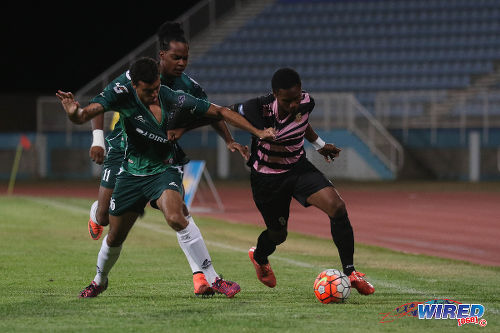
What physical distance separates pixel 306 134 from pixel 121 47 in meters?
37.5

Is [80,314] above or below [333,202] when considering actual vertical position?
below

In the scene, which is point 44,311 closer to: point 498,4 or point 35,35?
point 498,4

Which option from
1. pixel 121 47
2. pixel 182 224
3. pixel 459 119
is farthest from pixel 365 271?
pixel 121 47

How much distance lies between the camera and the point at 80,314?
6.78 metres

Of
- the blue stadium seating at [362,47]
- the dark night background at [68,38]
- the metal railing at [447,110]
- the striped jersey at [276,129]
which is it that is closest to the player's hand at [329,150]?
the striped jersey at [276,129]

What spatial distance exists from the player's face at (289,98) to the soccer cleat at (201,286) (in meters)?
1.63

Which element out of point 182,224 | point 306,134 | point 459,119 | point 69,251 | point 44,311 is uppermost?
point 306,134

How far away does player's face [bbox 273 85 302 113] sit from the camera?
7633 millimetres

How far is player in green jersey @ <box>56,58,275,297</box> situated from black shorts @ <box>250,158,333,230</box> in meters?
0.79

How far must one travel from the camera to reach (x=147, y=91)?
7.22m

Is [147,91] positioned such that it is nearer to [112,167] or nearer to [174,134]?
[174,134]

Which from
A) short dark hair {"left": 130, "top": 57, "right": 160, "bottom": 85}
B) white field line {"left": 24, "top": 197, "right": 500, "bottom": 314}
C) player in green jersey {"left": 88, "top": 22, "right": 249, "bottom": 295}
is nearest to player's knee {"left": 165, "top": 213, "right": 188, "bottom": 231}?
player in green jersey {"left": 88, "top": 22, "right": 249, "bottom": 295}

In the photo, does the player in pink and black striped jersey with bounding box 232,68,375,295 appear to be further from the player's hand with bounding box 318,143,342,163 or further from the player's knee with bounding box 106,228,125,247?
the player's knee with bounding box 106,228,125,247

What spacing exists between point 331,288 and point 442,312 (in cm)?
96
